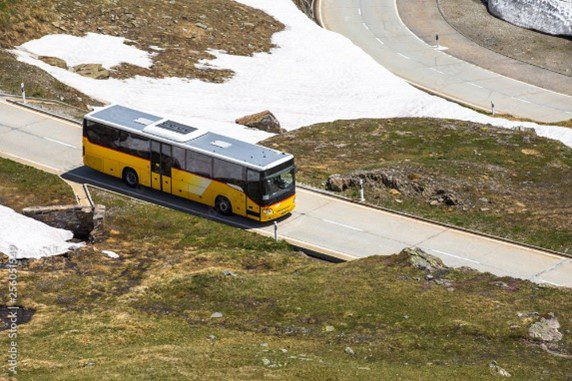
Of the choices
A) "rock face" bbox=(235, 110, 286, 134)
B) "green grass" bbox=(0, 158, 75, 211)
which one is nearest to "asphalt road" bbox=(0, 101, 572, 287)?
"green grass" bbox=(0, 158, 75, 211)

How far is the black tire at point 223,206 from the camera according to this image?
46938mm

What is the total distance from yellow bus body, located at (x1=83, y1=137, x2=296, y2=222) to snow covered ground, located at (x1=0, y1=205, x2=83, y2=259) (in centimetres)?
591

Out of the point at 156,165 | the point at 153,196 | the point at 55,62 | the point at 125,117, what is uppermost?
the point at 125,117

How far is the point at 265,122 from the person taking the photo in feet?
208

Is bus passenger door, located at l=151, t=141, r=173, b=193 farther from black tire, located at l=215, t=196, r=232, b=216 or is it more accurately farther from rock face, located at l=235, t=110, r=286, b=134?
rock face, located at l=235, t=110, r=286, b=134

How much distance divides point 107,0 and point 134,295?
46908 mm

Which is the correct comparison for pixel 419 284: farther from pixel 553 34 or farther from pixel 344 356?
pixel 553 34

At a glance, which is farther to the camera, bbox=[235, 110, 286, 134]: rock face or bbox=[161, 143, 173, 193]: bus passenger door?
bbox=[235, 110, 286, 134]: rock face

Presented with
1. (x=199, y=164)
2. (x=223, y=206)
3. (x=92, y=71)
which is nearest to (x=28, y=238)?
(x=199, y=164)

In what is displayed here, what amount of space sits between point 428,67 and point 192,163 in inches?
1918

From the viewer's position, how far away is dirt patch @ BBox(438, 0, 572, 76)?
94625 millimetres

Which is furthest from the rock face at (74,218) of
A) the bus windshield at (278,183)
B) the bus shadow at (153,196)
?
the bus windshield at (278,183)

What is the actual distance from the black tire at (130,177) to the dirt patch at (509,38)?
175 feet

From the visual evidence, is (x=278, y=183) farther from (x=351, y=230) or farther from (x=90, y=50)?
(x=90, y=50)
